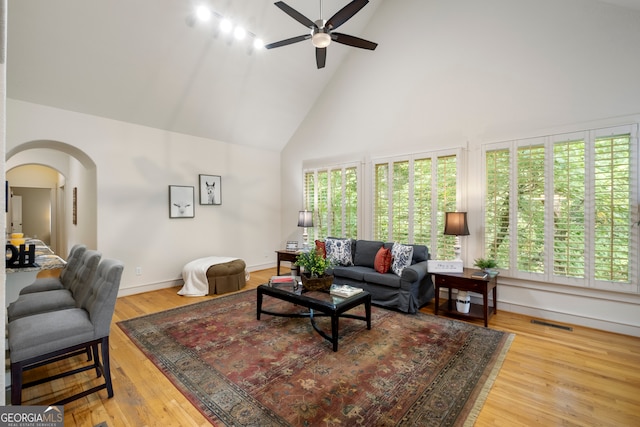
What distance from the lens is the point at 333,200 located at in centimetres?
580

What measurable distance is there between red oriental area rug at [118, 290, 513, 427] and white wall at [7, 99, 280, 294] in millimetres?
1649

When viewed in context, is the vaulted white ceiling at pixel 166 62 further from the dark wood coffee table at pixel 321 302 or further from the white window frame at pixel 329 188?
the dark wood coffee table at pixel 321 302

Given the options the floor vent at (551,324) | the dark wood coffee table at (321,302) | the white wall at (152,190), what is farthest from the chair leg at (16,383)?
the floor vent at (551,324)

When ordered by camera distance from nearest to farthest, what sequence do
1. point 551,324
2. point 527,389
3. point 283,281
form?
point 527,389
point 551,324
point 283,281

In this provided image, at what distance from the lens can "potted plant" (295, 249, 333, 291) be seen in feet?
10.8

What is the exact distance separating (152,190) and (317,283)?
3574mm

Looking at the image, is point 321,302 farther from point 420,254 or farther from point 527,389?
point 420,254

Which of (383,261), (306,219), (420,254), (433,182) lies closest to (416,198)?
(433,182)

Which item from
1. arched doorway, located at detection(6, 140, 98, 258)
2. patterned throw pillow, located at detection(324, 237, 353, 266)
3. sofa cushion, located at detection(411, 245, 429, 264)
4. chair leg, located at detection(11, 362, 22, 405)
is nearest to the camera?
chair leg, located at detection(11, 362, 22, 405)

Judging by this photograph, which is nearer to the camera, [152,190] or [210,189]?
[152,190]

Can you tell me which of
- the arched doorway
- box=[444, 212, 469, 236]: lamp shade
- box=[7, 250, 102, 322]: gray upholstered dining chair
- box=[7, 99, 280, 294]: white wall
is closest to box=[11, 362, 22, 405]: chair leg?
box=[7, 250, 102, 322]: gray upholstered dining chair

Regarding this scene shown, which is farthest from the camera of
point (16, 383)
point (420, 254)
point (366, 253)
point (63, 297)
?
point (366, 253)

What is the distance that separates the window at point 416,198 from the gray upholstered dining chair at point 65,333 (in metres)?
3.91

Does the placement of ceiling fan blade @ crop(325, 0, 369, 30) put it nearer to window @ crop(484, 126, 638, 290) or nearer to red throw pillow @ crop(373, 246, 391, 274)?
window @ crop(484, 126, 638, 290)
